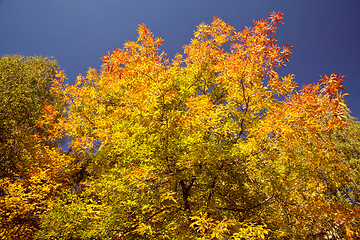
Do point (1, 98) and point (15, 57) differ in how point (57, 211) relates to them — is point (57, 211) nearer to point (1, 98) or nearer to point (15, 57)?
point (1, 98)

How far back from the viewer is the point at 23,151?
29.0ft

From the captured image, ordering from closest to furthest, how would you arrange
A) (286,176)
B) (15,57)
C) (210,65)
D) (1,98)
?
(286,176), (210,65), (1,98), (15,57)

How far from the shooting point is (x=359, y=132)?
10.4m

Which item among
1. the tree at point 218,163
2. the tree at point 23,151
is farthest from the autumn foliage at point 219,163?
the tree at point 23,151

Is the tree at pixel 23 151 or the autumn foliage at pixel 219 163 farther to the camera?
the tree at pixel 23 151

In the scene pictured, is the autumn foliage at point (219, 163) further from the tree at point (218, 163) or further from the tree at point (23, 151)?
the tree at point (23, 151)

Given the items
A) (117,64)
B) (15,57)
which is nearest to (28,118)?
(15,57)

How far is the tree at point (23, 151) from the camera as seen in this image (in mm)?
7906

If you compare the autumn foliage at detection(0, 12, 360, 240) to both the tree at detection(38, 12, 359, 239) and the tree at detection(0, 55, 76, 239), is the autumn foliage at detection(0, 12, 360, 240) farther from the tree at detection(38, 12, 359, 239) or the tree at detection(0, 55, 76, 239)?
the tree at detection(0, 55, 76, 239)

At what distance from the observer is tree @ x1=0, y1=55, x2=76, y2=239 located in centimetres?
791

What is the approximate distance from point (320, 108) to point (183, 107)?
3.18 metres

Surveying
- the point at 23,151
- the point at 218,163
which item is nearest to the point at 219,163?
the point at 218,163

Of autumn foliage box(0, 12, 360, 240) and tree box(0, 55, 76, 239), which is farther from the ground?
tree box(0, 55, 76, 239)

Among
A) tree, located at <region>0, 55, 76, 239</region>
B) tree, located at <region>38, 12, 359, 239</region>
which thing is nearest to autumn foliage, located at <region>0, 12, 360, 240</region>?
tree, located at <region>38, 12, 359, 239</region>
